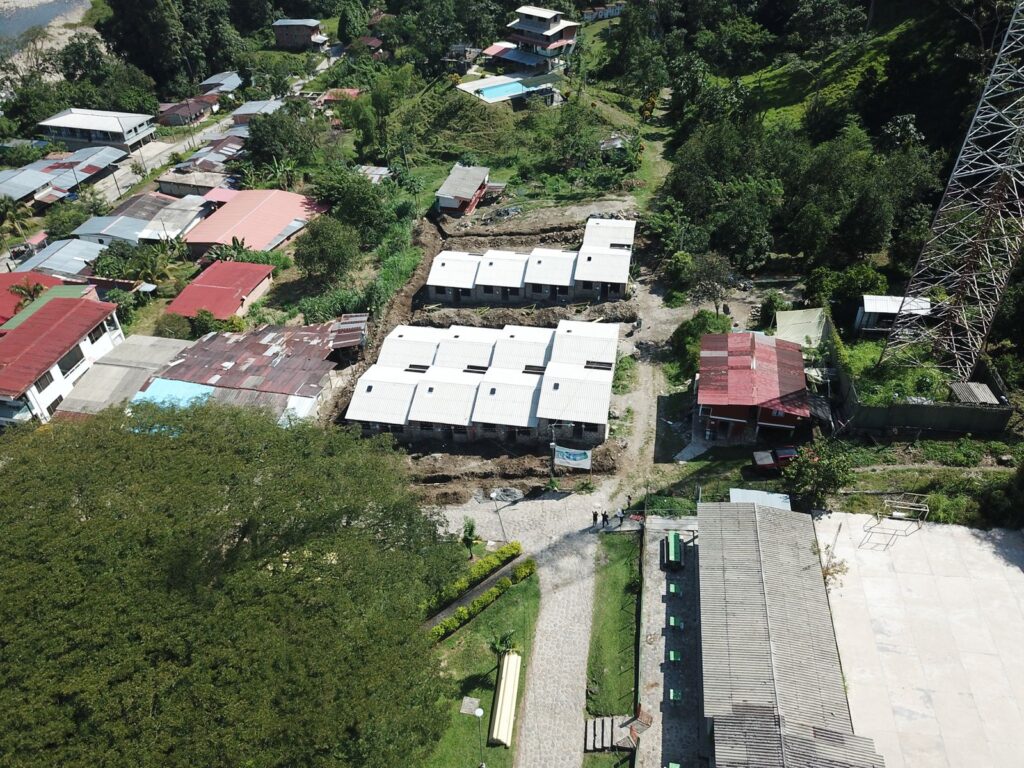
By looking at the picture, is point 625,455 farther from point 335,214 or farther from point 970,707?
point 335,214

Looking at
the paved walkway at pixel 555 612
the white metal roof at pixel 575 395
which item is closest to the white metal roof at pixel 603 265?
the white metal roof at pixel 575 395

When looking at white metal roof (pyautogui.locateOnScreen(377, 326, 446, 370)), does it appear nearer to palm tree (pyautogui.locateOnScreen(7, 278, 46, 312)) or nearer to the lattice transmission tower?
the lattice transmission tower

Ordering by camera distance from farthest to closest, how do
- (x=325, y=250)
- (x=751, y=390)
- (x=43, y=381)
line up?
(x=325, y=250) < (x=43, y=381) < (x=751, y=390)

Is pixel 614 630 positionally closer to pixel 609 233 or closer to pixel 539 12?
pixel 609 233

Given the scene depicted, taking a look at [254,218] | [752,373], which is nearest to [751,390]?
[752,373]

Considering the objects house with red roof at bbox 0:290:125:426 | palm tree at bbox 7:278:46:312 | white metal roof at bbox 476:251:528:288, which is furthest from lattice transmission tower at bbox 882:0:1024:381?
palm tree at bbox 7:278:46:312
